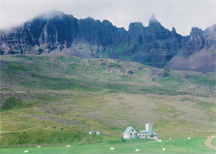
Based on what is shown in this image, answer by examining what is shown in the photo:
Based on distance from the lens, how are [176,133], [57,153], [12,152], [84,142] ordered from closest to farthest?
[57,153]
[12,152]
[84,142]
[176,133]

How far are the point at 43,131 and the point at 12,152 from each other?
104 ft

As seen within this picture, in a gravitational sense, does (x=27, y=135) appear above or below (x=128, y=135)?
above

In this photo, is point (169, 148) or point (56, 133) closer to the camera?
point (169, 148)

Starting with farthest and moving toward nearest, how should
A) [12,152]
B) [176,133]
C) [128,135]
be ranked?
1. [176,133]
2. [128,135]
3. [12,152]

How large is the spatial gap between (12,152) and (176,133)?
11774 centimetres

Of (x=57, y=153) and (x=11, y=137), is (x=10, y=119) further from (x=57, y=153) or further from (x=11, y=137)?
(x=57, y=153)

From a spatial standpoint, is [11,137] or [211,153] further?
[11,137]

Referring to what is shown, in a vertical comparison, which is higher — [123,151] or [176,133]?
[123,151]

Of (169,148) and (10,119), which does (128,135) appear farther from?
(10,119)

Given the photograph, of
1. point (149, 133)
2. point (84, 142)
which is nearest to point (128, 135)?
point (149, 133)

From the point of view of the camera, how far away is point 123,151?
89.4m

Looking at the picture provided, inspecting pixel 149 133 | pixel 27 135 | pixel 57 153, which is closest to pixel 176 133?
pixel 149 133

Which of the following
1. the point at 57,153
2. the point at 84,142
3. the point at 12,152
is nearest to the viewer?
the point at 57,153

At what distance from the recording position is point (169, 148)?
303 ft
